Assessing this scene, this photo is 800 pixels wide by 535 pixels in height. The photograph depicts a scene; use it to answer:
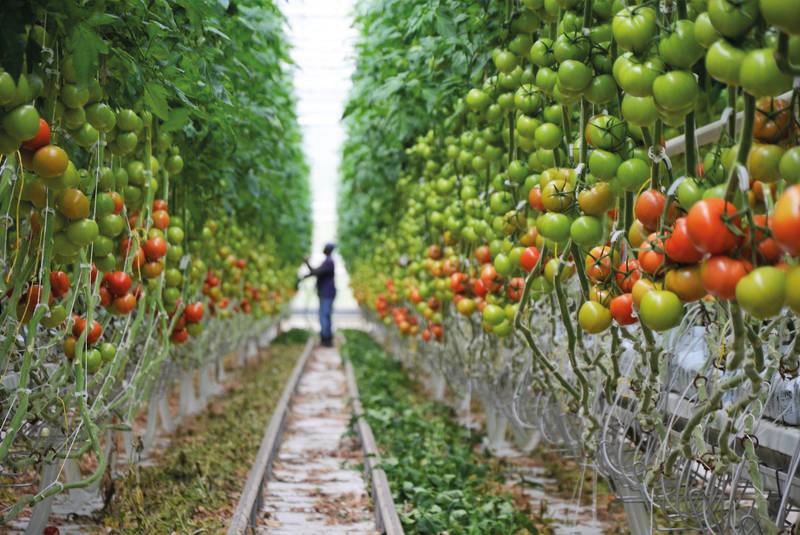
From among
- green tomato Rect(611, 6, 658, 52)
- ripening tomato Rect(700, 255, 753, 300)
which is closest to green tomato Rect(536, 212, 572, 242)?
green tomato Rect(611, 6, 658, 52)

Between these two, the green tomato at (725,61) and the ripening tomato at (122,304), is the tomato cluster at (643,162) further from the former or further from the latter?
the ripening tomato at (122,304)

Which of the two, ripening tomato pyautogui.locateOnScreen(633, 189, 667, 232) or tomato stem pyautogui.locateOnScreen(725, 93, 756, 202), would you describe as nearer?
tomato stem pyautogui.locateOnScreen(725, 93, 756, 202)

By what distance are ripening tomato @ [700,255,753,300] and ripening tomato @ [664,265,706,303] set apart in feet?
0.54

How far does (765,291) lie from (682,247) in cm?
27

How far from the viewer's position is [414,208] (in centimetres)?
650

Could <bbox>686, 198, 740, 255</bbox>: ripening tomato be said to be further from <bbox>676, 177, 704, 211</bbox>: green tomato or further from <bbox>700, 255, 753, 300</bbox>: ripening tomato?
<bbox>676, 177, 704, 211</bbox>: green tomato

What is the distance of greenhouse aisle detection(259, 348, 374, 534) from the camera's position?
4223mm

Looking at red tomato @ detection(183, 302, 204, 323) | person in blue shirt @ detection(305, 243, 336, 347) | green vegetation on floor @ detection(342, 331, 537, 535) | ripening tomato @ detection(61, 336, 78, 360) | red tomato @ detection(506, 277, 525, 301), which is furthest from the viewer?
person in blue shirt @ detection(305, 243, 336, 347)

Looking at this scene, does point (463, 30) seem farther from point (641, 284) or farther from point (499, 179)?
point (641, 284)

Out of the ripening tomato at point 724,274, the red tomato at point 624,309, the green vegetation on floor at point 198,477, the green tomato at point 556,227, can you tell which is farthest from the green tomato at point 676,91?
the green vegetation on floor at point 198,477

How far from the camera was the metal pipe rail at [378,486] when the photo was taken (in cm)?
374

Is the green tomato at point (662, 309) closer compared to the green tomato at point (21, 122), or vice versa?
the green tomato at point (662, 309)

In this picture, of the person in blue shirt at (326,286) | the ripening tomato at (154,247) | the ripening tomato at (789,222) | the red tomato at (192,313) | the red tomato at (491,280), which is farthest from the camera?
the person in blue shirt at (326,286)

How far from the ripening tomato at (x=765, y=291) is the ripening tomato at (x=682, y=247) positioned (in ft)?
0.68
